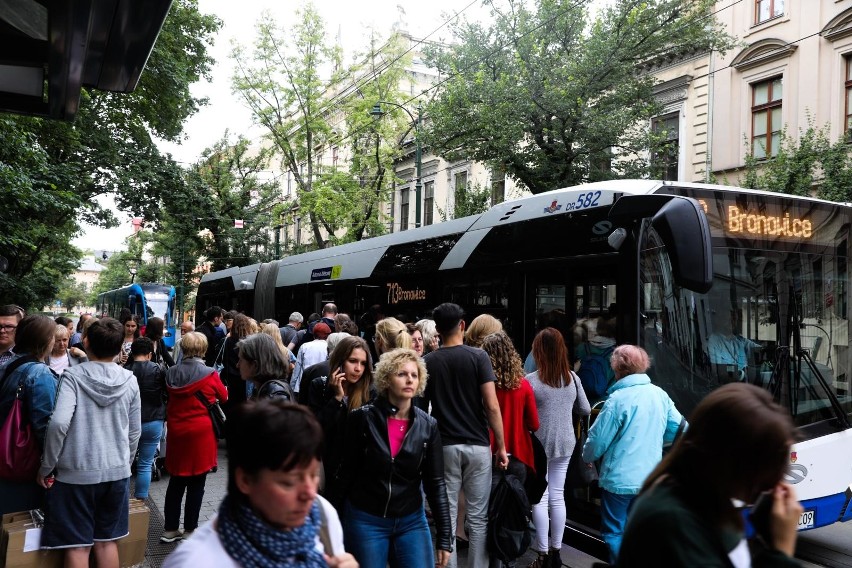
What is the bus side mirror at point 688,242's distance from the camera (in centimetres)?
502

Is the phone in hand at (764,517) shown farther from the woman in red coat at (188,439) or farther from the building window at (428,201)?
the building window at (428,201)

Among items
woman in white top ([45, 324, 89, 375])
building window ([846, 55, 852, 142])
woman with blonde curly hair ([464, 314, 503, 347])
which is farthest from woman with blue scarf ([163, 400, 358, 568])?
building window ([846, 55, 852, 142])

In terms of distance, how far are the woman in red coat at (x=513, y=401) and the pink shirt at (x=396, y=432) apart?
159 centimetres

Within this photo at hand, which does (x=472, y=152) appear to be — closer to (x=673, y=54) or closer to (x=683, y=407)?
(x=673, y=54)

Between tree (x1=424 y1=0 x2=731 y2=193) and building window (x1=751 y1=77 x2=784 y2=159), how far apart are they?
6.65 ft

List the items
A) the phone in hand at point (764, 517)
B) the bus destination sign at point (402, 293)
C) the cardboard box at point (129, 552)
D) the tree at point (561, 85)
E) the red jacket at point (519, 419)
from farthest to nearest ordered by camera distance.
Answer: the tree at point (561, 85), the bus destination sign at point (402, 293), the red jacket at point (519, 419), the cardboard box at point (129, 552), the phone in hand at point (764, 517)

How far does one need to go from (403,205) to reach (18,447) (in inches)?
1310

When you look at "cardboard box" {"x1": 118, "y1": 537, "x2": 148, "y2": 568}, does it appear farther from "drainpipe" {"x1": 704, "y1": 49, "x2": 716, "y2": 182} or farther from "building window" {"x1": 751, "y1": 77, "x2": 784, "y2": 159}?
"drainpipe" {"x1": 704, "y1": 49, "x2": 716, "y2": 182}

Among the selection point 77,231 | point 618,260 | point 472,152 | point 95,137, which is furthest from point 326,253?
point 77,231

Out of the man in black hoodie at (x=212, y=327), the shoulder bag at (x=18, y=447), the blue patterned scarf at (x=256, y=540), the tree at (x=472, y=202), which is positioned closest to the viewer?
the blue patterned scarf at (x=256, y=540)

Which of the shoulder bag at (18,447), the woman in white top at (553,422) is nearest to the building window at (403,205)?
the woman in white top at (553,422)

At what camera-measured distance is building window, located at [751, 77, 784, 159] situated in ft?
64.0

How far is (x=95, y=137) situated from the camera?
20.3 meters

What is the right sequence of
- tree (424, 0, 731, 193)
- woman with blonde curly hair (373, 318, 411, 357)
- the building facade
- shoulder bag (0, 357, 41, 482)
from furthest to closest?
the building facade → tree (424, 0, 731, 193) → woman with blonde curly hair (373, 318, 411, 357) → shoulder bag (0, 357, 41, 482)
